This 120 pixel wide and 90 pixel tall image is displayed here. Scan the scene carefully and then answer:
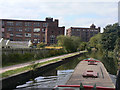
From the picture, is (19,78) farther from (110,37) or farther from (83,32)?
(83,32)

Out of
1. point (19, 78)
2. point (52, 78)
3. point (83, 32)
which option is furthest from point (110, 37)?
point (83, 32)

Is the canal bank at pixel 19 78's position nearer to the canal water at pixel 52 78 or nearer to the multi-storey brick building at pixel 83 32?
the canal water at pixel 52 78

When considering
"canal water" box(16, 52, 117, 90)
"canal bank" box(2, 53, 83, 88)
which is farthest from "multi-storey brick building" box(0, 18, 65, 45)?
"canal bank" box(2, 53, 83, 88)

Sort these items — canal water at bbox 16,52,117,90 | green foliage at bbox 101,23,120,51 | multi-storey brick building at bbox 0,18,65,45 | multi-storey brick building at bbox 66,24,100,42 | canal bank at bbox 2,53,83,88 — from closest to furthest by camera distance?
canal bank at bbox 2,53,83,88 < canal water at bbox 16,52,117,90 < green foliage at bbox 101,23,120,51 < multi-storey brick building at bbox 0,18,65,45 < multi-storey brick building at bbox 66,24,100,42

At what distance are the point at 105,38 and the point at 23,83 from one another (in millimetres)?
48447

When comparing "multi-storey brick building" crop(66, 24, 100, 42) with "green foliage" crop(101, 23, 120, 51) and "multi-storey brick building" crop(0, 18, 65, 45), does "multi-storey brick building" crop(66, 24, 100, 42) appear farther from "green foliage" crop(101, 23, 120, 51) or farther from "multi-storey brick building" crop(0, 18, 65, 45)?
"green foliage" crop(101, 23, 120, 51)

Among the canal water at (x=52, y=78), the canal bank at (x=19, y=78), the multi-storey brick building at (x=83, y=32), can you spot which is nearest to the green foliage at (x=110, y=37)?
the canal water at (x=52, y=78)

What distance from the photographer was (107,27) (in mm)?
62500

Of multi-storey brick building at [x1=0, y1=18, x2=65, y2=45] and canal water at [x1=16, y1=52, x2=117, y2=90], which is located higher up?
multi-storey brick building at [x1=0, y1=18, x2=65, y2=45]

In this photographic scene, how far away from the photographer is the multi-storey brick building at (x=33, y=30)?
65.4 metres

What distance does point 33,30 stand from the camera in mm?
67062

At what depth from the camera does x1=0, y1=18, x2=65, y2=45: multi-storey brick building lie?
65.4 m

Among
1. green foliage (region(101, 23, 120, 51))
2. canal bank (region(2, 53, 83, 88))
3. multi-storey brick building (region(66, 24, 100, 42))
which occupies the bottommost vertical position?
canal bank (region(2, 53, 83, 88))

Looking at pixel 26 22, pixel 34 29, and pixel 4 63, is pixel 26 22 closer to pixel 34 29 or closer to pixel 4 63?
pixel 34 29
